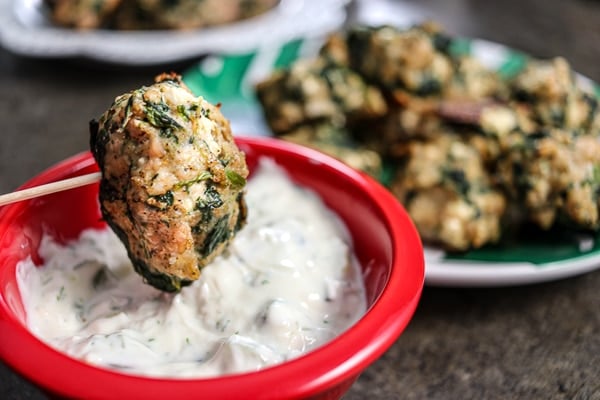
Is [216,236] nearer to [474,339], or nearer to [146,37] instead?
[474,339]

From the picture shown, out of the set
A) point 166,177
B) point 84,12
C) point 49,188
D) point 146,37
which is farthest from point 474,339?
point 84,12

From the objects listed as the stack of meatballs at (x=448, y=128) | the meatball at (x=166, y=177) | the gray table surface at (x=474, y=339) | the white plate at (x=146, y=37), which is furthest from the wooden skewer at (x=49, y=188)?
the white plate at (x=146, y=37)

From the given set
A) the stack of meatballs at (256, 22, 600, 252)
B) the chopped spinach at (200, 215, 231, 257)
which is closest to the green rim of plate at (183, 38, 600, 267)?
the stack of meatballs at (256, 22, 600, 252)

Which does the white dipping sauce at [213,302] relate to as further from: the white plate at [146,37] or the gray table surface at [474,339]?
the white plate at [146,37]

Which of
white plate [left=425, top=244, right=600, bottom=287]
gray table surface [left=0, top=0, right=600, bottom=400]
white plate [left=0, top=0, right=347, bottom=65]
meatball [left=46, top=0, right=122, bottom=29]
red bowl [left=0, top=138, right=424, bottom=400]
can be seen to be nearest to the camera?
red bowl [left=0, top=138, right=424, bottom=400]

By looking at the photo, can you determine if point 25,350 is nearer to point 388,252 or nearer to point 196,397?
point 196,397

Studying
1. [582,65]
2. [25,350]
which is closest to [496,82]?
[582,65]

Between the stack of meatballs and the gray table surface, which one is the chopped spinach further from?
the stack of meatballs
